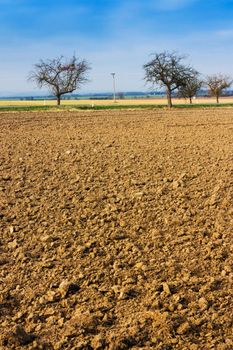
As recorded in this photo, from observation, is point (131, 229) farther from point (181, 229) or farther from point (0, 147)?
point (0, 147)

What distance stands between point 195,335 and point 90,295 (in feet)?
3.46

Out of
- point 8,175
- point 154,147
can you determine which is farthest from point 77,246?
point 154,147

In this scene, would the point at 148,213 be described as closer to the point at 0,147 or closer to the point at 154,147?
the point at 154,147

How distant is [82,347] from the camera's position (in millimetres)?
3713

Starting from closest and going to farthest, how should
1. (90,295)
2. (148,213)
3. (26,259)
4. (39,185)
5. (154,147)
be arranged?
(90,295)
(26,259)
(148,213)
(39,185)
(154,147)

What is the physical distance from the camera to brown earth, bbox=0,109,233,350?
3920mm

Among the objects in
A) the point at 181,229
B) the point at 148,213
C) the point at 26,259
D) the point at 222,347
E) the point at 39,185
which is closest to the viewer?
the point at 222,347

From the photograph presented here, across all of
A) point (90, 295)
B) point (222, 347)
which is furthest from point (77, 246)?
point (222, 347)

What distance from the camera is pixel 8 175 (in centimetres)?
858

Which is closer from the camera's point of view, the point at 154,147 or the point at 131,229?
the point at 131,229

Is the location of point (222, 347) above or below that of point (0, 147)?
below

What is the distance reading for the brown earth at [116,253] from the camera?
392 cm

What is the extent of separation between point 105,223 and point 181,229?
3.12 ft

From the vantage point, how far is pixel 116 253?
5316 millimetres
